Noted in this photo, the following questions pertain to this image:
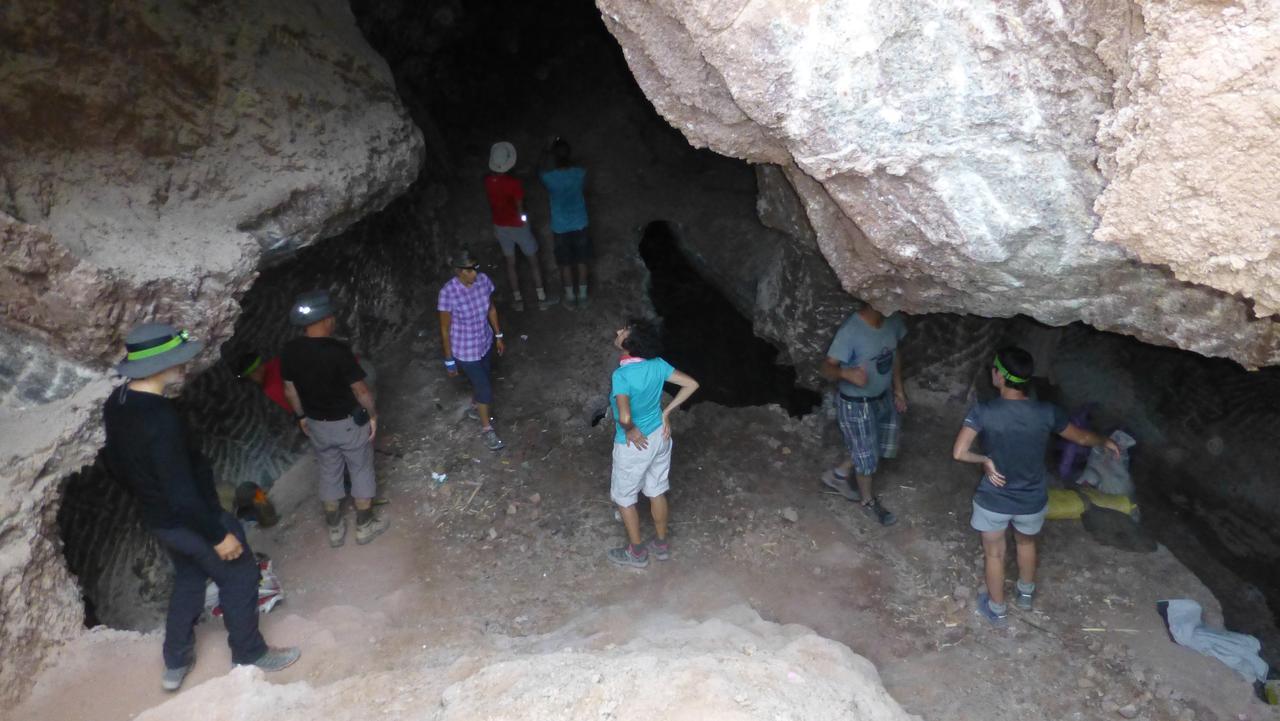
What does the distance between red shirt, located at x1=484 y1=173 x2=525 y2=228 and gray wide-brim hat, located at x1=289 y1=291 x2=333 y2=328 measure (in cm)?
255

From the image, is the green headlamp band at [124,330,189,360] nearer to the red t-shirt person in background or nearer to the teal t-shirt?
the teal t-shirt

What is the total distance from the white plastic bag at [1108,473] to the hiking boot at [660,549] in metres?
2.75

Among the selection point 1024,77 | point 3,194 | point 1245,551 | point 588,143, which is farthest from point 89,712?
point 588,143

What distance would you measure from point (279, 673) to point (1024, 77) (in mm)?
4102

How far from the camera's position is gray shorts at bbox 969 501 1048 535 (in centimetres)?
438

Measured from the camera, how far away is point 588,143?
9.01m

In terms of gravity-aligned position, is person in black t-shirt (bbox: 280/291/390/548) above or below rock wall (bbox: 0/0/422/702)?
below

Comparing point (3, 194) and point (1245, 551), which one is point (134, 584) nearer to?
point (3, 194)

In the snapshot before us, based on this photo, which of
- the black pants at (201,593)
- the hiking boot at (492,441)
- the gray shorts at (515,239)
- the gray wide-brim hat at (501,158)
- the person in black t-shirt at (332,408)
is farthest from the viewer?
the gray shorts at (515,239)

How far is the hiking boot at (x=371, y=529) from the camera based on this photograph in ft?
17.0

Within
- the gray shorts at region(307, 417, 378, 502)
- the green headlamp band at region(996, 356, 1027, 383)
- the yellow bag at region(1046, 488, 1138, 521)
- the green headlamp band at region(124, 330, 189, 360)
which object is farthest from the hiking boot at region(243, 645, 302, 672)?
the yellow bag at region(1046, 488, 1138, 521)

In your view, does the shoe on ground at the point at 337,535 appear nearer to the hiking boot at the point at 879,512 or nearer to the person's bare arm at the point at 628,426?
the person's bare arm at the point at 628,426

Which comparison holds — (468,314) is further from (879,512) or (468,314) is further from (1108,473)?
(1108,473)

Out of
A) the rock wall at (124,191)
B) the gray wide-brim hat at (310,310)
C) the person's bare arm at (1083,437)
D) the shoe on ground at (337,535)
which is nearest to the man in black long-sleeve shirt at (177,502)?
the rock wall at (124,191)
